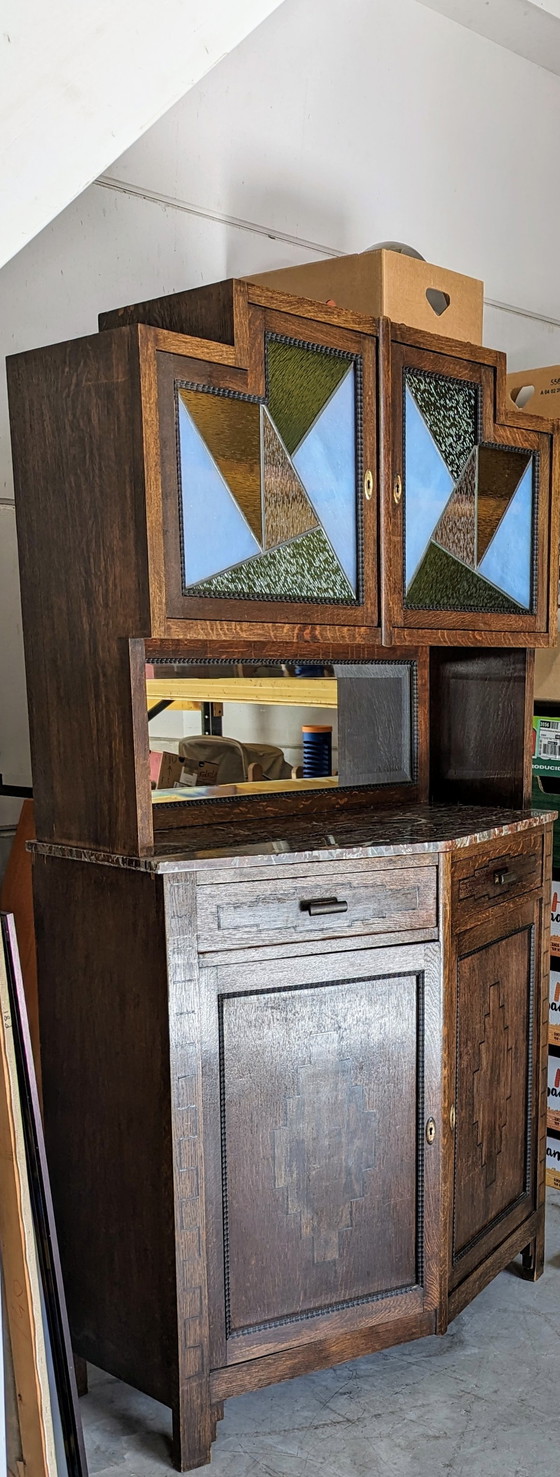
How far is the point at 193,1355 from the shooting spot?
5.74ft

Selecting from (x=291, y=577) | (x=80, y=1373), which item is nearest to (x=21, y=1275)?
(x=80, y=1373)

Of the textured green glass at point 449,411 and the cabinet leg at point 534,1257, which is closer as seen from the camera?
the textured green glass at point 449,411

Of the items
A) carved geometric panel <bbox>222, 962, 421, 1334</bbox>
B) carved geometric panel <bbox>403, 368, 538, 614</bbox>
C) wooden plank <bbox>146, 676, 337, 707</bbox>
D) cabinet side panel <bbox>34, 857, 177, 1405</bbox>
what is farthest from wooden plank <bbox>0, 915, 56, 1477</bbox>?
carved geometric panel <bbox>403, 368, 538, 614</bbox>

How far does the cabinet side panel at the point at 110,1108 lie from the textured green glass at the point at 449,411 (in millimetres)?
1001

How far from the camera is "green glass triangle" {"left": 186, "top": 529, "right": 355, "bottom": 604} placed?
5.80ft

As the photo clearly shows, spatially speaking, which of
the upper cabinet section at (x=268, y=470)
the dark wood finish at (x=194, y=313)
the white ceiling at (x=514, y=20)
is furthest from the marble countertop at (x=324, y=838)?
the white ceiling at (x=514, y=20)

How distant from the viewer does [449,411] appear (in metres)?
2.12

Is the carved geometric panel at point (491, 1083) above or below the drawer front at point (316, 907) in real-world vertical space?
below

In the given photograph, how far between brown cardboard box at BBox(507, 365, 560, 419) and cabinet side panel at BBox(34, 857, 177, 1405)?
1.76 meters

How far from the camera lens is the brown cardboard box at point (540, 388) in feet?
9.43

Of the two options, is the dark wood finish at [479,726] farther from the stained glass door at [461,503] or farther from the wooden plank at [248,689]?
the wooden plank at [248,689]

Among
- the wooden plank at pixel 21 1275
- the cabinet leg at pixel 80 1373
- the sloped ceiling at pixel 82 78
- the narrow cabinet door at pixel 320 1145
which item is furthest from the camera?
the cabinet leg at pixel 80 1373

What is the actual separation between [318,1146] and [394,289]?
151cm

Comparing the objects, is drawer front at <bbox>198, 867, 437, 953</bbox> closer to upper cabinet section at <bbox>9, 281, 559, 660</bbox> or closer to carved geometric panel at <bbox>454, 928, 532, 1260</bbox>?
carved geometric panel at <bbox>454, 928, 532, 1260</bbox>
